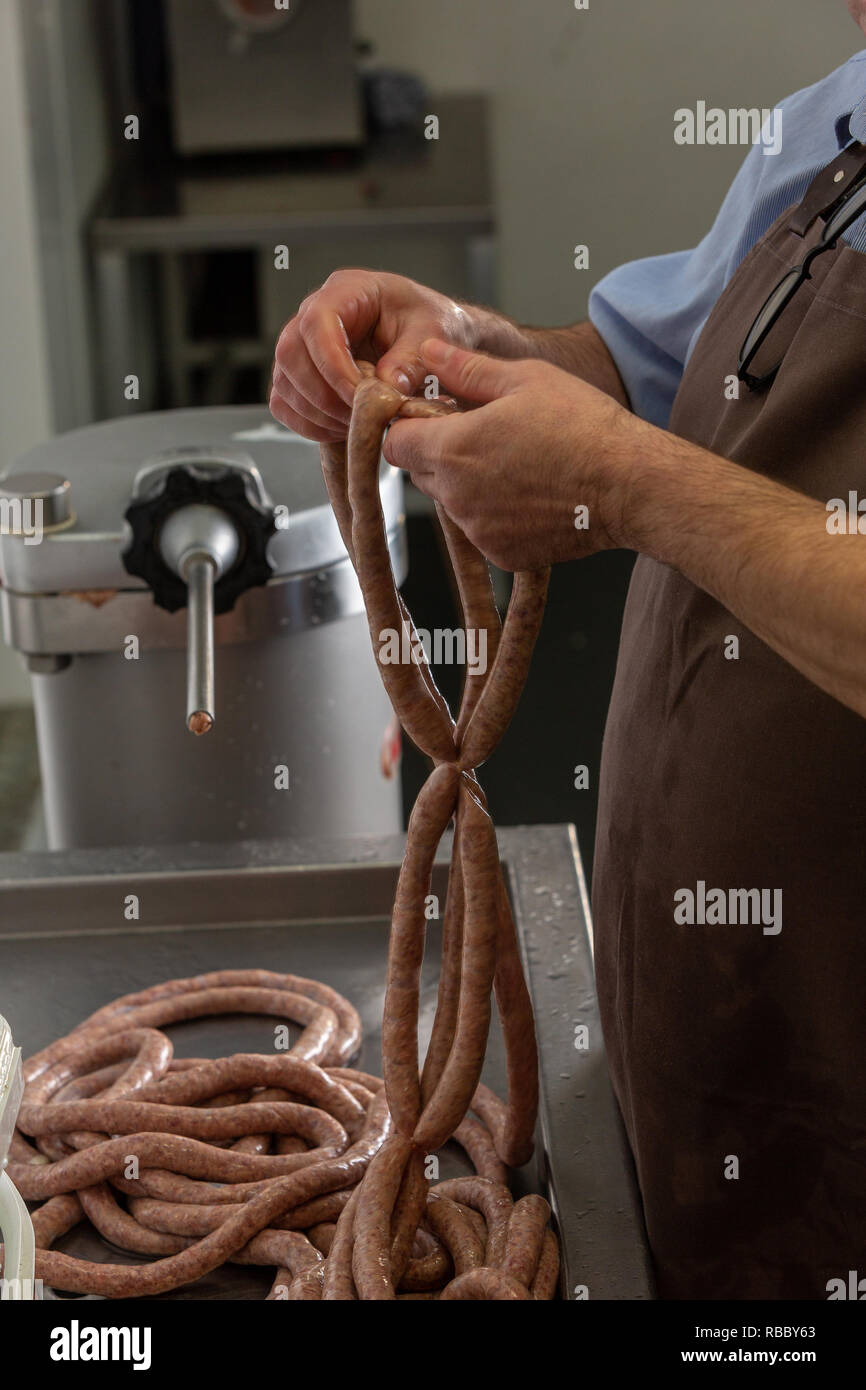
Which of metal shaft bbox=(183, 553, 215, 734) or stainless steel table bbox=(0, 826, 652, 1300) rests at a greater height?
metal shaft bbox=(183, 553, 215, 734)

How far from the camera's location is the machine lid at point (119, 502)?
1613 millimetres

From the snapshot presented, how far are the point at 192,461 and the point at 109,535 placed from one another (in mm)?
123

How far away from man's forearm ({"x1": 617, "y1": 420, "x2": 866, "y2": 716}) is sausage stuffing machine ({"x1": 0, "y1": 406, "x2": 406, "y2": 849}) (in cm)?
72

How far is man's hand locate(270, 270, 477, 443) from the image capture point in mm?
1026

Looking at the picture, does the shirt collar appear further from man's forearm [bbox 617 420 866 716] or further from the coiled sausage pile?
the coiled sausage pile

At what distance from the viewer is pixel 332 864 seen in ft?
4.91

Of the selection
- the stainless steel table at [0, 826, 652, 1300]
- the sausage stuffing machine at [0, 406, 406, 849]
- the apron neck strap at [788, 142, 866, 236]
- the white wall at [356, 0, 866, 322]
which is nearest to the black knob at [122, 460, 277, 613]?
the sausage stuffing machine at [0, 406, 406, 849]

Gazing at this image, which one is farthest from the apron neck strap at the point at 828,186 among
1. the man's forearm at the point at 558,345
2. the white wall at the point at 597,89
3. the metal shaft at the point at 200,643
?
the white wall at the point at 597,89

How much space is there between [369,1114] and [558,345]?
0.69 m

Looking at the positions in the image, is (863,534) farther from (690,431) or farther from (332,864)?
(332,864)

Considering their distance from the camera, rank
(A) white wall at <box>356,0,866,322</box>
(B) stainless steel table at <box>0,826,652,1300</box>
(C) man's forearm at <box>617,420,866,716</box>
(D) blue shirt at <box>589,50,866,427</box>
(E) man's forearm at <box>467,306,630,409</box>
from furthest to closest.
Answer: (A) white wall at <box>356,0,866,322</box> < (B) stainless steel table at <box>0,826,652,1300</box> < (E) man's forearm at <box>467,306,630,409</box> < (D) blue shirt at <box>589,50,866,427</box> < (C) man's forearm at <box>617,420,866,716</box>

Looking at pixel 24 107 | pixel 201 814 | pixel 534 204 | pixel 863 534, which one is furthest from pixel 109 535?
pixel 534 204

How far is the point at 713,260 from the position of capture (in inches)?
49.0

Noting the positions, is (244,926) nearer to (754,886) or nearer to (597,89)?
(754,886)
